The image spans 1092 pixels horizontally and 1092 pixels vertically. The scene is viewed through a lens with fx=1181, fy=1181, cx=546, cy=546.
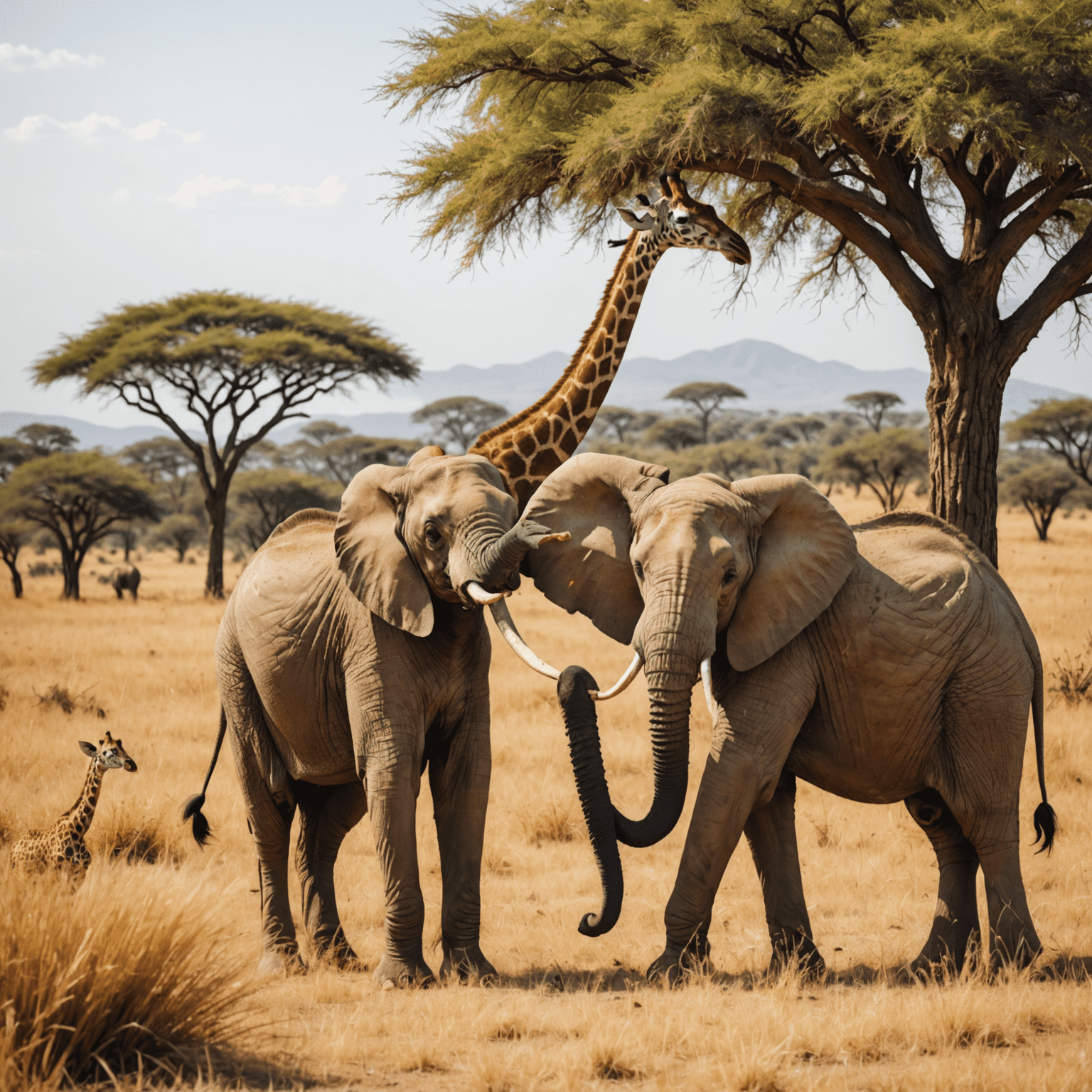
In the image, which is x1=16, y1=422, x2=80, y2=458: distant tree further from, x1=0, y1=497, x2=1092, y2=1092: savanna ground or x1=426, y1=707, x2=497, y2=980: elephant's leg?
x1=426, y1=707, x2=497, y2=980: elephant's leg

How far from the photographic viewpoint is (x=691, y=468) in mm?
48250

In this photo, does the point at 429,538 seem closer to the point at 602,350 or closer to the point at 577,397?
the point at 577,397

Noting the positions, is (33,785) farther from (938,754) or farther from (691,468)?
(691,468)

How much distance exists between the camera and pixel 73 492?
102ft

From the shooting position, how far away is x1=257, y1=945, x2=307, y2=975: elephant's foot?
5.76 meters

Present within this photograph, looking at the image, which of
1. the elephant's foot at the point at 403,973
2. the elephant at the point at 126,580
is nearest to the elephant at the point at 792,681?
the elephant's foot at the point at 403,973

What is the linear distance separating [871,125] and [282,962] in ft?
28.3

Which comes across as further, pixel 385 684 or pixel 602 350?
pixel 602 350

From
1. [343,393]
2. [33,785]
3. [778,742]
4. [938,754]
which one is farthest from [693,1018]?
[343,393]

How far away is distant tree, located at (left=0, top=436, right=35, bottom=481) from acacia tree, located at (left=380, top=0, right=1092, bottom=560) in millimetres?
34127

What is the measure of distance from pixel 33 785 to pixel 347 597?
4.88 meters

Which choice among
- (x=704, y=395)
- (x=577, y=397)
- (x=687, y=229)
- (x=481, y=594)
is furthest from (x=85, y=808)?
(x=704, y=395)

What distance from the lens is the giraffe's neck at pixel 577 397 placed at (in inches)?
327

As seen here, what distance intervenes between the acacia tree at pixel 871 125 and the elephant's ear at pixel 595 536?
558 centimetres
